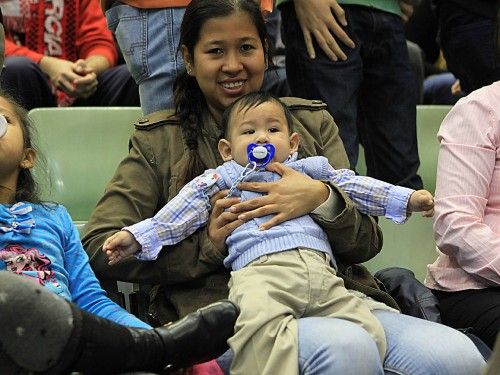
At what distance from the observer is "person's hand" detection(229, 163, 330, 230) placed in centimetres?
208

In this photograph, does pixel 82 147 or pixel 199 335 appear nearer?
pixel 199 335

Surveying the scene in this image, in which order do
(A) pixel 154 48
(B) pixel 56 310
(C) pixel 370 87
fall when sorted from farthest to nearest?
1. (C) pixel 370 87
2. (A) pixel 154 48
3. (B) pixel 56 310

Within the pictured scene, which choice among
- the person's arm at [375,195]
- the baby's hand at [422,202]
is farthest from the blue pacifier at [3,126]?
the baby's hand at [422,202]

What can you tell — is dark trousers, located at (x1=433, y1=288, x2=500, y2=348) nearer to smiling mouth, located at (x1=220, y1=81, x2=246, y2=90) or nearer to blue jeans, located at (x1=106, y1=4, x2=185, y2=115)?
smiling mouth, located at (x1=220, y1=81, x2=246, y2=90)

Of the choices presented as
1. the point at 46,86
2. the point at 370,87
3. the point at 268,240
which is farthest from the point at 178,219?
the point at 46,86

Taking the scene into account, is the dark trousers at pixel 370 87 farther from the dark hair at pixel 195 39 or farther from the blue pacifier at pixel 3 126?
the blue pacifier at pixel 3 126

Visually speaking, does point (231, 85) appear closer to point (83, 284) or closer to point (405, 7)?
point (83, 284)

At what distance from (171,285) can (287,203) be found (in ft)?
1.01

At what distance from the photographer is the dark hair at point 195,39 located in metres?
2.32

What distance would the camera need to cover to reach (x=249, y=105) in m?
2.17

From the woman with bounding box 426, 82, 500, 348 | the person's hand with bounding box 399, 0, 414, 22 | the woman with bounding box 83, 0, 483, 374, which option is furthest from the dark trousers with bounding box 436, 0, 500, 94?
the woman with bounding box 83, 0, 483, 374

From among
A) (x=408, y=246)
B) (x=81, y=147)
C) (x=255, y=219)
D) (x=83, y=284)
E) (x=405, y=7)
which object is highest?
(x=405, y=7)

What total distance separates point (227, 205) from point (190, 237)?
0.11m

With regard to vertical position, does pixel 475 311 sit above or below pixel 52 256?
below
